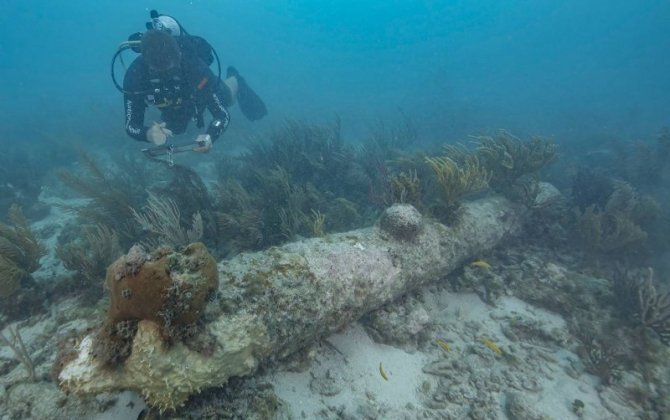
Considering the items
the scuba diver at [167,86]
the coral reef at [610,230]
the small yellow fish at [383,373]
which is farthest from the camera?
the scuba diver at [167,86]

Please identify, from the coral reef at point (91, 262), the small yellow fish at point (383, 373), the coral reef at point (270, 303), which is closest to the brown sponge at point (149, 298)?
the coral reef at point (270, 303)

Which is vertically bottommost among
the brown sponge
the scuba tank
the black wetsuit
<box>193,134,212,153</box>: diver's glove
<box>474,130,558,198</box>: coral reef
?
<box>474,130,558,198</box>: coral reef

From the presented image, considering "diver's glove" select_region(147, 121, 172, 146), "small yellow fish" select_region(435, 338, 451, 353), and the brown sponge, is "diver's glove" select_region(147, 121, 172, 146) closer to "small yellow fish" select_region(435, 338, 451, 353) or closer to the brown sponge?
the brown sponge

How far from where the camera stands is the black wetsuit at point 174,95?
6.84 m

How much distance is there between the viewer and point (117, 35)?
87.9 m

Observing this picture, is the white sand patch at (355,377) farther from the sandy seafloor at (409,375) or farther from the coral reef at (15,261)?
the coral reef at (15,261)

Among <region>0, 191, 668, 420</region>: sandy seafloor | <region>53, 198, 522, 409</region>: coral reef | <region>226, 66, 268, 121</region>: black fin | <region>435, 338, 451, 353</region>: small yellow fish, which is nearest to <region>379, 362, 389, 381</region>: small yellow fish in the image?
<region>0, 191, 668, 420</region>: sandy seafloor

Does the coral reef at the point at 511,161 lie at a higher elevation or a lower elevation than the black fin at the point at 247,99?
lower

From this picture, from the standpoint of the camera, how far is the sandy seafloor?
2828 millimetres

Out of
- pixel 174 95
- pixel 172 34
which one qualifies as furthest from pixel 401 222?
pixel 172 34

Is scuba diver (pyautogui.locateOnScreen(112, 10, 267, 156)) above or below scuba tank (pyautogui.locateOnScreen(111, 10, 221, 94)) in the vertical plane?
below

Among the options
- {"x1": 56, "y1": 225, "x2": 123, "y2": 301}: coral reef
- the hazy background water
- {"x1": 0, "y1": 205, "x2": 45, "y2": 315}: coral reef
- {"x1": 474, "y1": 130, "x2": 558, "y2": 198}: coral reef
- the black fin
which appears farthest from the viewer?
the hazy background water

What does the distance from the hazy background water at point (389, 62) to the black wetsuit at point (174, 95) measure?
11924 millimetres

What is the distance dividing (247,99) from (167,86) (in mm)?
7321
